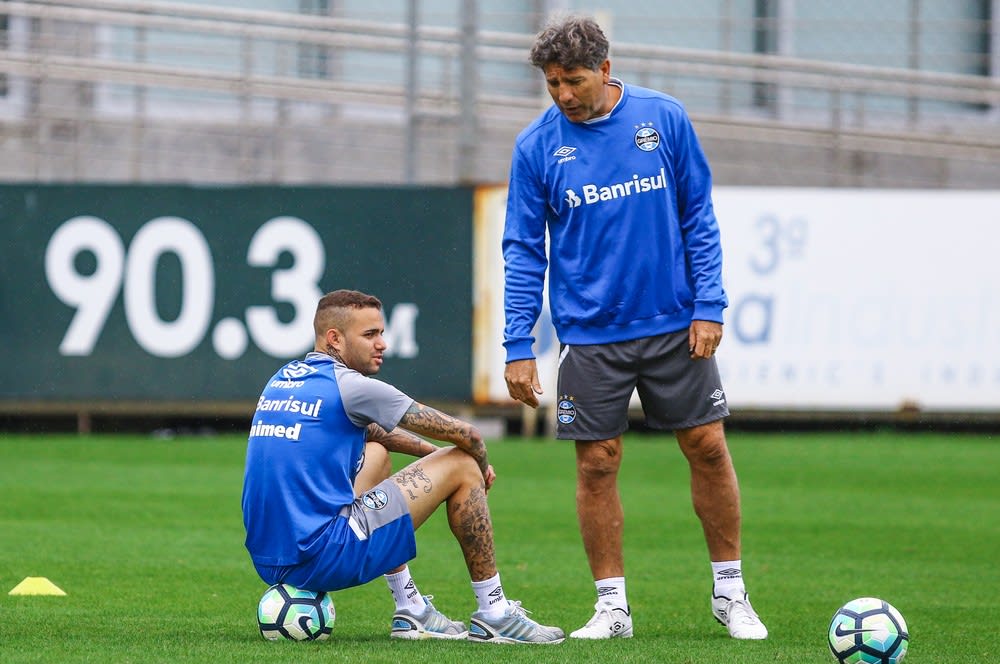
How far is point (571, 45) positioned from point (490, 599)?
6.42ft

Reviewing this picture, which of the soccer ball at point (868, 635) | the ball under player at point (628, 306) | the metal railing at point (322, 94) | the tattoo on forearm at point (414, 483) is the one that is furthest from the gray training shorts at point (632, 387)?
the metal railing at point (322, 94)

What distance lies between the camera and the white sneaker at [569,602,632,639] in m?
5.82

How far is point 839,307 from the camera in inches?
585

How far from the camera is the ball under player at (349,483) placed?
550cm

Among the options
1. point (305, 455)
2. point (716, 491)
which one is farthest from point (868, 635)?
point (305, 455)

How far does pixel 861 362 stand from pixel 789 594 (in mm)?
8086

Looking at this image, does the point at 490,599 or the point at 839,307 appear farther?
the point at 839,307

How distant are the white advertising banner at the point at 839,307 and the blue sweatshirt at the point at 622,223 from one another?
28.3ft

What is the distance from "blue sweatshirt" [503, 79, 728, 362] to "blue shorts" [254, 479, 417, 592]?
812 mm

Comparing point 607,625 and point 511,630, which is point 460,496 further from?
point 607,625

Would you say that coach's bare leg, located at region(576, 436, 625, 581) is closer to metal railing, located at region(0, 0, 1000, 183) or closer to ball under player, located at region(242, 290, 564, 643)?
ball under player, located at region(242, 290, 564, 643)

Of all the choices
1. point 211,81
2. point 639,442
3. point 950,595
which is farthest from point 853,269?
point 950,595

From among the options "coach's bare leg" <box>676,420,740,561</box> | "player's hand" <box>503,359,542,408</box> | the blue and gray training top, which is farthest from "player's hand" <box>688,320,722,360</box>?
the blue and gray training top

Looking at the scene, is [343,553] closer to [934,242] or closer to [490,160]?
[934,242]
